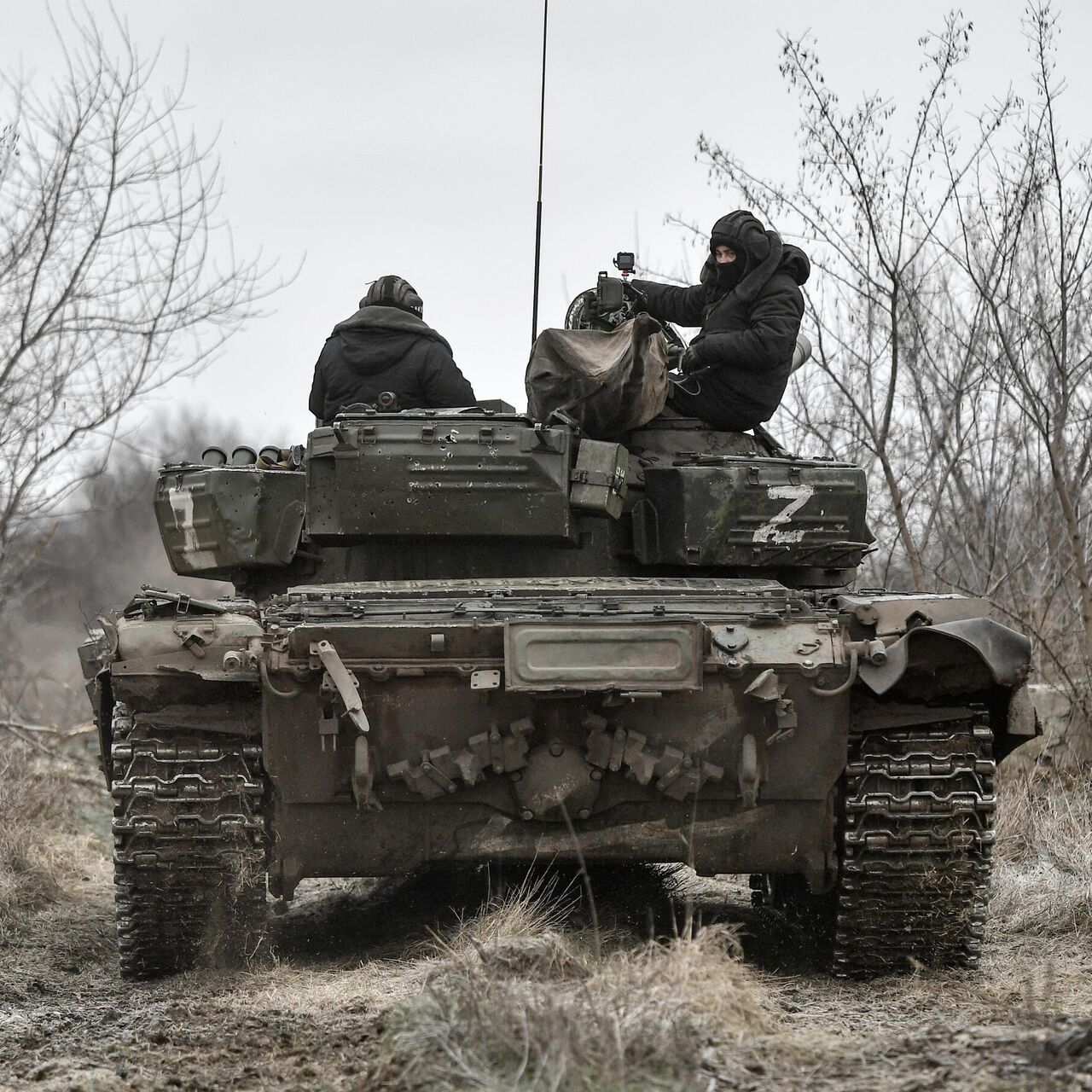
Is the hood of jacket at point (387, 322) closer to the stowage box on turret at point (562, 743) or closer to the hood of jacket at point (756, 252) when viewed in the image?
the hood of jacket at point (756, 252)

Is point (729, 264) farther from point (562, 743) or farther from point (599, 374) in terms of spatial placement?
point (562, 743)

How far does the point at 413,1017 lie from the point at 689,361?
14.1 ft

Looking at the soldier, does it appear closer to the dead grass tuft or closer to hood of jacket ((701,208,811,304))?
hood of jacket ((701,208,811,304))

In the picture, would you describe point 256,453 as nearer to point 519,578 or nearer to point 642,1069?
point 519,578

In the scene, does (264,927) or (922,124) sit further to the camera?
(922,124)

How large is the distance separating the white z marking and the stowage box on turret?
0.83m

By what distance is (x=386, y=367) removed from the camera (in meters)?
9.08

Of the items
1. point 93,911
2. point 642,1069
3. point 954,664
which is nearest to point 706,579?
point 954,664

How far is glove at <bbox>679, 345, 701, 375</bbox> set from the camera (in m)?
8.50

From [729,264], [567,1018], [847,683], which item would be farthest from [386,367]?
[567,1018]

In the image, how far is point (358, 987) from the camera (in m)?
6.28

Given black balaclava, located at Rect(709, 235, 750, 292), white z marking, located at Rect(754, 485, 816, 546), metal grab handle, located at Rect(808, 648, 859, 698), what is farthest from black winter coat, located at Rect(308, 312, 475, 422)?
metal grab handle, located at Rect(808, 648, 859, 698)

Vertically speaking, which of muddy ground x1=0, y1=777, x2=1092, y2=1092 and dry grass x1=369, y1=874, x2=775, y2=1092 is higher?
dry grass x1=369, y1=874, x2=775, y2=1092

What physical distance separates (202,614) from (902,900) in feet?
9.44
